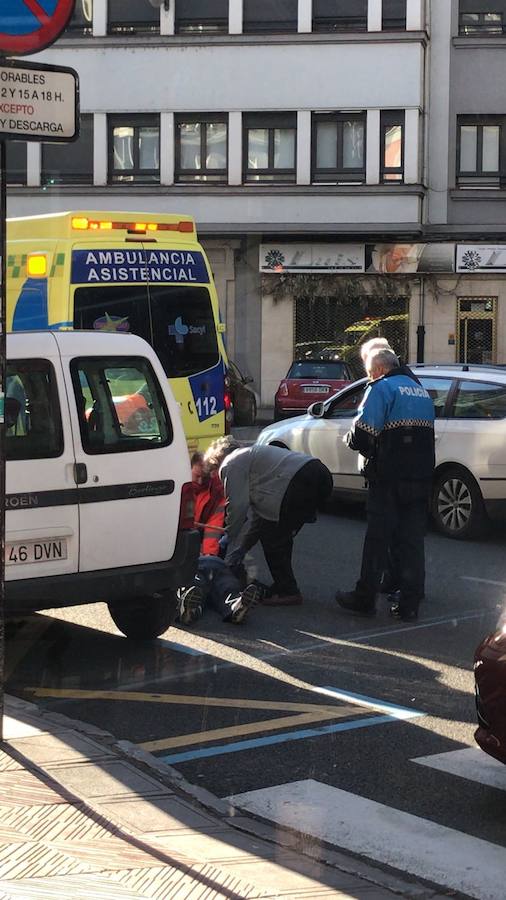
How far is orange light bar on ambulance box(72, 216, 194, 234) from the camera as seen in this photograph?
480 inches

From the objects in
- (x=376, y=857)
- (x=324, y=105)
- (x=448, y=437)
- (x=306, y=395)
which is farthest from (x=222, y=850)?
(x=324, y=105)

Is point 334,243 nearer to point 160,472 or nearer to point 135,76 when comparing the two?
point 135,76

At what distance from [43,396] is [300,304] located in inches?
1059

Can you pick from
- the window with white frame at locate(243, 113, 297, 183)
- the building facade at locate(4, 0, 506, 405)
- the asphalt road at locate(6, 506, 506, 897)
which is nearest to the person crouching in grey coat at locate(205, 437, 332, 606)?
the asphalt road at locate(6, 506, 506, 897)

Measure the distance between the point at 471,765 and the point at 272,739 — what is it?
918mm

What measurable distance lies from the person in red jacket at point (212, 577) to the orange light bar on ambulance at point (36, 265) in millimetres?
3571

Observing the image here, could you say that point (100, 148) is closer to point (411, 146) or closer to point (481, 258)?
point (411, 146)

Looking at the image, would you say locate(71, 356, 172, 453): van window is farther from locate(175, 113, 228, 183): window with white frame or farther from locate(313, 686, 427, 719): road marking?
locate(175, 113, 228, 183): window with white frame

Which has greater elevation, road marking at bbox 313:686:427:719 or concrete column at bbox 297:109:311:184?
concrete column at bbox 297:109:311:184

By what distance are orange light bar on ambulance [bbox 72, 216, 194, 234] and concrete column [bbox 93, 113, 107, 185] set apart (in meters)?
20.7

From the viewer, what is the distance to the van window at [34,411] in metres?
7.23

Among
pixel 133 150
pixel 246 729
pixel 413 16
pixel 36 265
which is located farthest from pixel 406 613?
pixel 413 16

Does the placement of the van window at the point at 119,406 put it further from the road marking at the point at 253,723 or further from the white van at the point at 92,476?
A: the road marking at the point at 253,723

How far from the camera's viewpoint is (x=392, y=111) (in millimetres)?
32219
